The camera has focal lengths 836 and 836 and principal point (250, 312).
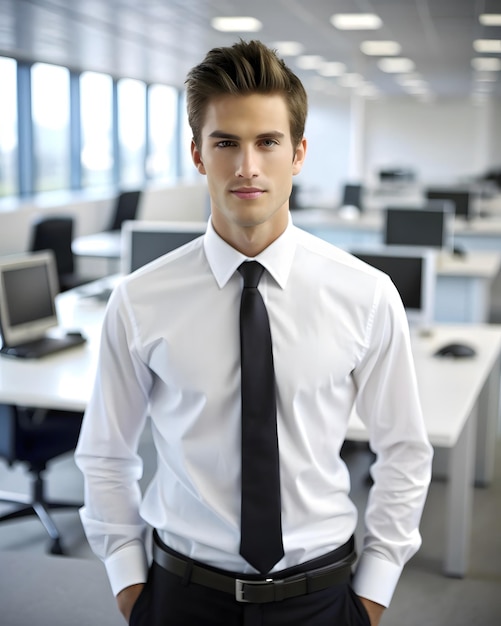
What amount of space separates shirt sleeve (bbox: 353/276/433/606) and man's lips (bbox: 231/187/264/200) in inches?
10.2

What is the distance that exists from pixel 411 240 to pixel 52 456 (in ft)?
11.3

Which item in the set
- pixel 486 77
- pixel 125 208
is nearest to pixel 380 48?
pixel 125 208

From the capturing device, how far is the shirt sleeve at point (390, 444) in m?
1.30

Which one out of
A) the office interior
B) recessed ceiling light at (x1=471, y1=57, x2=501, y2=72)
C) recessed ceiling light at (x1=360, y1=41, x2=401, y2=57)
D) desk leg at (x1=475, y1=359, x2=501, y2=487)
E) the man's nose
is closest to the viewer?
the man's nose

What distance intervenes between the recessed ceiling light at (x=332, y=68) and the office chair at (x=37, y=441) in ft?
32.7

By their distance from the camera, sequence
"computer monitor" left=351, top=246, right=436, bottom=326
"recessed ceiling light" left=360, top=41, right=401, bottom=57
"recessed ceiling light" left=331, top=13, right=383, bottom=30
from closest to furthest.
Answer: "computer monitor" left=351, top=246, right=436, bottom=326 → "recessed ceiling light" left=331, top=13, right=383, bottom=30 → "recessed ceiling light" left=360, top=41, right=401, bottom=57

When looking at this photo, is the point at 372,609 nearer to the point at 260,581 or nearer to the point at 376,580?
the point at 376,580

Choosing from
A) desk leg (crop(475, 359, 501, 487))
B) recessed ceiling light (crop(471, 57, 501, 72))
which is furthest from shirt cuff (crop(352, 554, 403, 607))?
recessed ceiling light (crop(471, 57, 501, 72))

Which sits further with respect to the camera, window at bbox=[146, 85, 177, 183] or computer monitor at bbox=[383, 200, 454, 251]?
window at bbox=[146, 85, 177, 183]

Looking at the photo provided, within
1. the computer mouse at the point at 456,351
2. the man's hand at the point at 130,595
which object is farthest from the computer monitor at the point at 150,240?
the man's hand at the point at 130,595

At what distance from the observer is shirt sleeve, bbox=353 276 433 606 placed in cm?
130

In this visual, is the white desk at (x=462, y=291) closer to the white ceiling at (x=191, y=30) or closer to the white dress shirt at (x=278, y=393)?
the white ceiling at (x=191, y=30)

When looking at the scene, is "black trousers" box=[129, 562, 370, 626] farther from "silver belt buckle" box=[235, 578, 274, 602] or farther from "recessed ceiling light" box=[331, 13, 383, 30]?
"recessed ceiling light" box=[331, 13, 383, 30]

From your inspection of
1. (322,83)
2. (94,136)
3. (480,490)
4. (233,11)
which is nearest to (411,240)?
(480,490)
